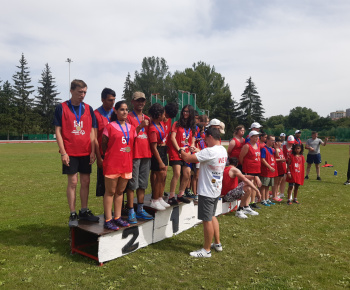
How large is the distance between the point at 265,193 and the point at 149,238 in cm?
462

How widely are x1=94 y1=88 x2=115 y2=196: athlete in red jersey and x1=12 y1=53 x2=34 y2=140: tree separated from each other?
7301 cm

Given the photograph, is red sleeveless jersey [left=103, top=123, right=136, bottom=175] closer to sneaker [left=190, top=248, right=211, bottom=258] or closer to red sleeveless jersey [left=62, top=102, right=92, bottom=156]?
red sleeveless jersey [left=62, top=102, right=92, bottom=156]

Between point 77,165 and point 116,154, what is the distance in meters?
0.85

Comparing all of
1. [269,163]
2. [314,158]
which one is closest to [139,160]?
[269,163]

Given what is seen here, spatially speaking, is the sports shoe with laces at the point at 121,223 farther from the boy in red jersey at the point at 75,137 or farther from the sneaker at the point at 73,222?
Result: the sneaker at the point at 73,222

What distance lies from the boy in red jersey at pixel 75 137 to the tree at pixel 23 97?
73.2 m

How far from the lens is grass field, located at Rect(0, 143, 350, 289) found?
12.2ft

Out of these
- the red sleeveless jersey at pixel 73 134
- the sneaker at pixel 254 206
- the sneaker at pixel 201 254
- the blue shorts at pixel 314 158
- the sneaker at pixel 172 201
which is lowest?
the sneaker at pixel 254 206

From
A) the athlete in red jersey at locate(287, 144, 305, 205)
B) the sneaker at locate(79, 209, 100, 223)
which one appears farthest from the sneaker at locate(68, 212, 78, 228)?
the athlete in red jersey at locate(287, 144, 305, 205)

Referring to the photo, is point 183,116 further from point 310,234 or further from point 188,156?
point 310,234

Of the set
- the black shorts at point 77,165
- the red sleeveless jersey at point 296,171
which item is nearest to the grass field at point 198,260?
the red sleeveless jersey at point 296,171

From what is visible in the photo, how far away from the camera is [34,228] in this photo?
230 inches

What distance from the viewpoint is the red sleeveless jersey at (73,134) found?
4.63 meters

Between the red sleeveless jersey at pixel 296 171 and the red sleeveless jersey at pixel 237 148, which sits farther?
the red sleeveless jersey at pixel 296 171
